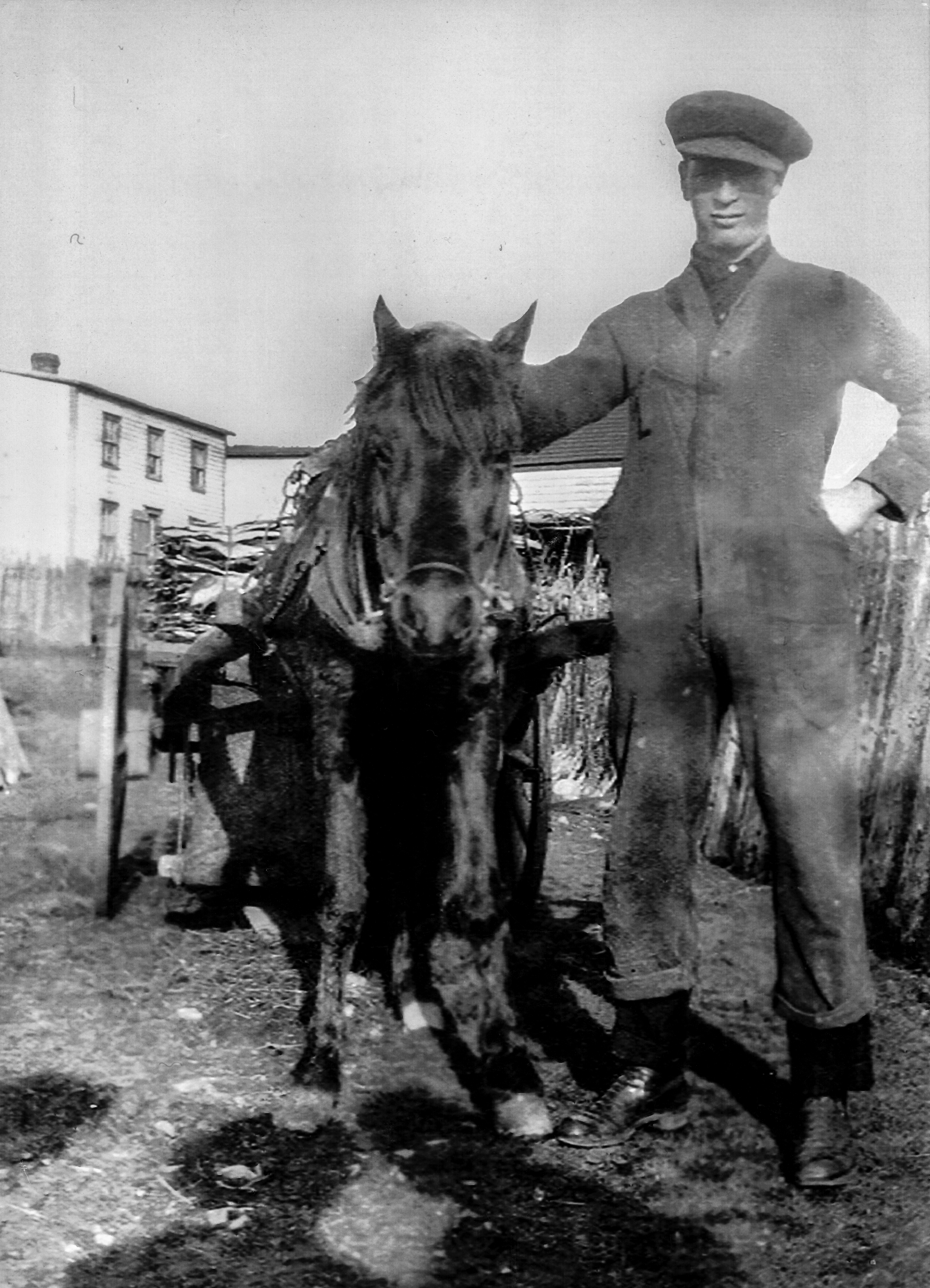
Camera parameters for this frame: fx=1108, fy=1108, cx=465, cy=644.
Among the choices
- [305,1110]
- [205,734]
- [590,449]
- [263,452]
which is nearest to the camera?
[305,1110]

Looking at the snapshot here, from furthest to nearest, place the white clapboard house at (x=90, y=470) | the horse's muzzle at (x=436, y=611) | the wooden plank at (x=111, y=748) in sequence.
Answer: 1. the white clapboard house at (x=90, y=470)
2. the wooden plank at (x=111, y=748)
3. the horse's muzzle at (x=436, y=611)

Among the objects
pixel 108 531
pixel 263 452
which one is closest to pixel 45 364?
pixel 108 531

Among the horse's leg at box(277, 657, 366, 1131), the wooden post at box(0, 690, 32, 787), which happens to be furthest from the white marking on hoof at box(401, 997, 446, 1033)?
the wooden post at box(0, 690, 32, 787)

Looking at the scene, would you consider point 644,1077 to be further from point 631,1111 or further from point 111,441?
point 111,441

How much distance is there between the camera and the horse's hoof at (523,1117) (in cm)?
306

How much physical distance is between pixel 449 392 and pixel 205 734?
278cm

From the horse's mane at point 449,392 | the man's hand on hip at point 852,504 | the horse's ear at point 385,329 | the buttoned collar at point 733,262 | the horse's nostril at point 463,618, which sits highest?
the buttoned collar at point 733,262

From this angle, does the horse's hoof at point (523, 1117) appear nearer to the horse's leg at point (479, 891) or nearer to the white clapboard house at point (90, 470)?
the horse's leg at point (479, 891)

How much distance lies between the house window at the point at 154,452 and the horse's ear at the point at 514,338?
20184 mm

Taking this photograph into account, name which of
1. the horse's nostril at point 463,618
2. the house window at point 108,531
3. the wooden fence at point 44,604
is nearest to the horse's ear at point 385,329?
the horse's nostril at point 463,618

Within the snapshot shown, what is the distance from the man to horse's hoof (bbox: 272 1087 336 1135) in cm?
70

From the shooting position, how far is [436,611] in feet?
8.89

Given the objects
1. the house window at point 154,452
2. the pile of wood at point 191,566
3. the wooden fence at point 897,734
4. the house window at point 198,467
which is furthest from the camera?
→ the house window at point 154,452

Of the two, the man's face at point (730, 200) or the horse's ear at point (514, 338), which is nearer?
the man's face at point (730, 200)
